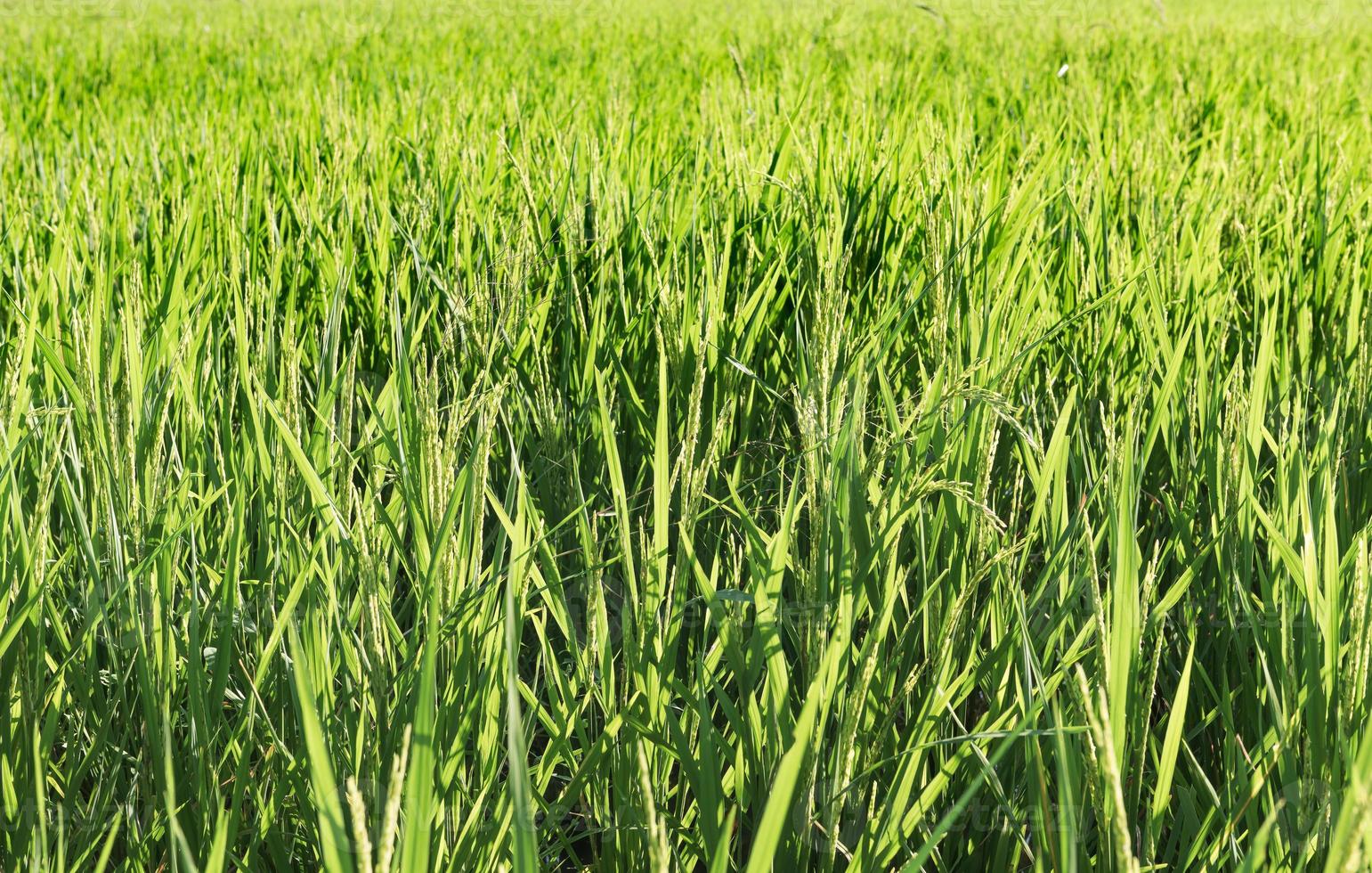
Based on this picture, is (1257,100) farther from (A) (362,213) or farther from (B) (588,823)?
(B) (588,823)

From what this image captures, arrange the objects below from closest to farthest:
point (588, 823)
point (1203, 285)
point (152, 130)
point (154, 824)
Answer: point (154, 824) < point (588, 823) < point (1203, 285) < point (152, 130)

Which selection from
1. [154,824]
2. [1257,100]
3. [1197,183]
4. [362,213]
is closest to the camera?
[154,824]

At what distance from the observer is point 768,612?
83 centimetres

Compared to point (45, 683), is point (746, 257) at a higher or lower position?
higher

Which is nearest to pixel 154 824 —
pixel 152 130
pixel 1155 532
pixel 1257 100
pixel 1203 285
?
pixel 1155 532

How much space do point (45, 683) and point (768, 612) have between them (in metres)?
0.64

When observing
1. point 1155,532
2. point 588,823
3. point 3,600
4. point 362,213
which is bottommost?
point 588,823

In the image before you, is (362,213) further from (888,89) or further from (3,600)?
(888,89)

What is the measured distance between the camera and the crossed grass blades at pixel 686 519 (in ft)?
2.58

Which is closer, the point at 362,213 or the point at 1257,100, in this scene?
the point at 362,213

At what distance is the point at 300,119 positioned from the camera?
271 cm

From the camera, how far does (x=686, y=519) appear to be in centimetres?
81

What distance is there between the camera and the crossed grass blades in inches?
30.9

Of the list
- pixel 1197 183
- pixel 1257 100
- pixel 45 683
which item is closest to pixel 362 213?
pixel 45 683
